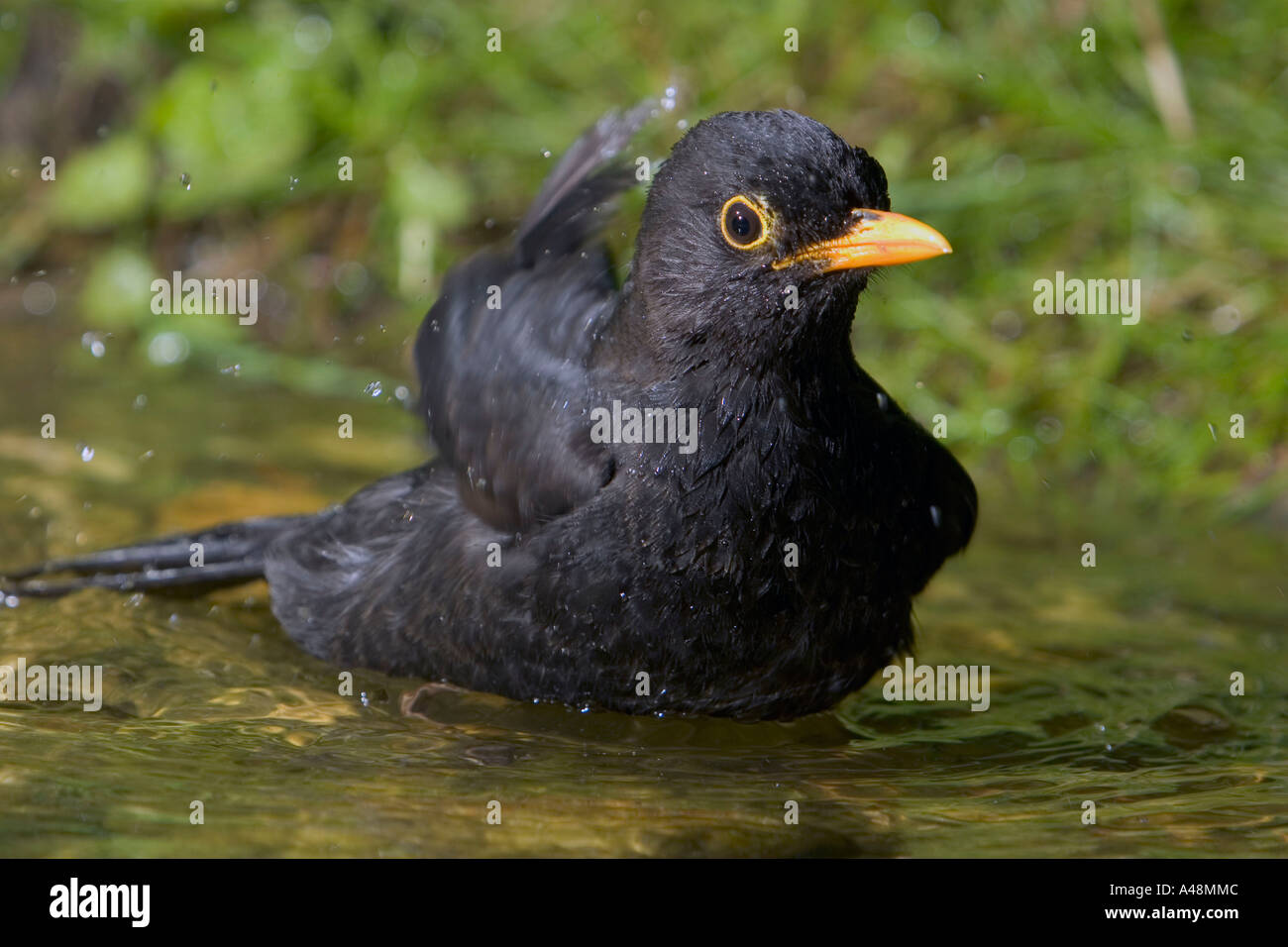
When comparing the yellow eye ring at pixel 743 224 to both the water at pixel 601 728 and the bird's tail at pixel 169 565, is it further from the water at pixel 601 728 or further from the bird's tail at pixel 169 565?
the bird's tail at pixel 169 565

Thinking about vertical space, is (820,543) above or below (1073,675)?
above

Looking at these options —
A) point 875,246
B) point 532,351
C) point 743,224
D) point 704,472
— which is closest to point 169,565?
point 532,351

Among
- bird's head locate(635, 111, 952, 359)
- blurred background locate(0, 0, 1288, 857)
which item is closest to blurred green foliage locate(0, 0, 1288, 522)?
blurred background locate(0, 0, 1288, 857)

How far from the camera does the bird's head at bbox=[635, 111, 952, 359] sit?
3.54 m

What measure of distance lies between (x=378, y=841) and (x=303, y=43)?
5490 millimetres

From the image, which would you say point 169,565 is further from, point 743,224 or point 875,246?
point 875,246

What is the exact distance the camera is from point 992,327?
686 cm

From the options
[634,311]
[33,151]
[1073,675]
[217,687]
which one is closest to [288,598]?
[217,687]

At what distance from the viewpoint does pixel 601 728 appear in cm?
389

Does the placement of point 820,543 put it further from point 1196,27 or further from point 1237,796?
point 1196,27

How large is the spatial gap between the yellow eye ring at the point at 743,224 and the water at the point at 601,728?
1158 mm

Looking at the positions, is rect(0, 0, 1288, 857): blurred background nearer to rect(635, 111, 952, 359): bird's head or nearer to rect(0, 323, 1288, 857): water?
rect(0, 323, 1288, 857): water

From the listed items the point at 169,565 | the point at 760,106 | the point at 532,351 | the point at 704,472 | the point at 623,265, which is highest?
the point at 760,106

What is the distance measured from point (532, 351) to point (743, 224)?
0.69 meters
